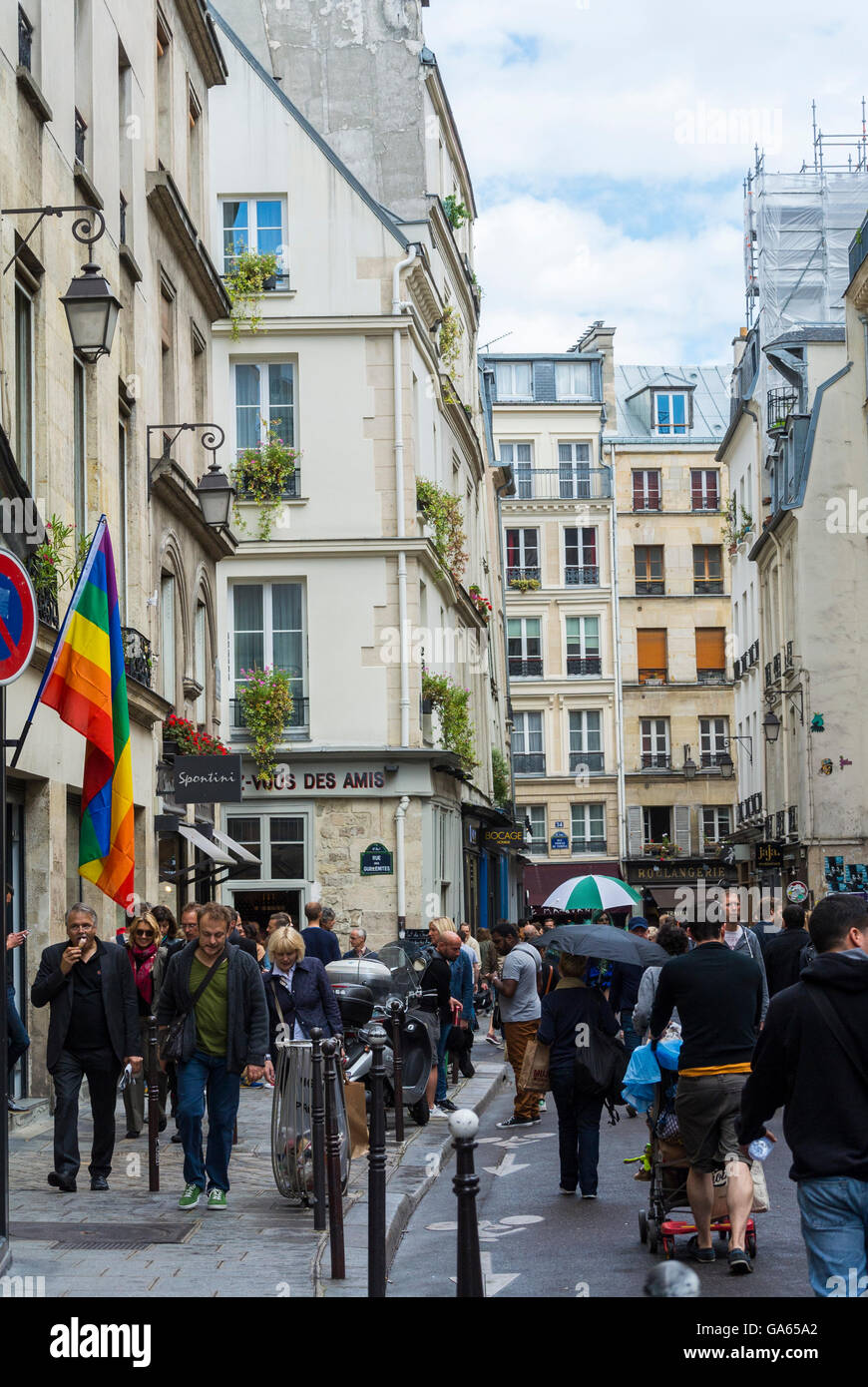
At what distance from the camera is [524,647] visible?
209 ft

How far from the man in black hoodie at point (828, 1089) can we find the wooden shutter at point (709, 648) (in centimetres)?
5878

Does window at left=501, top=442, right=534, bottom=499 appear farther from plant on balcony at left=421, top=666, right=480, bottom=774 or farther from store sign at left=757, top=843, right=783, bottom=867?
plant on balcony at left=421, top=666, right=480, bottom=774

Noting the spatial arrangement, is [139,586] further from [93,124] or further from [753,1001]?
[753,1001]

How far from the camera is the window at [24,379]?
14148 mm

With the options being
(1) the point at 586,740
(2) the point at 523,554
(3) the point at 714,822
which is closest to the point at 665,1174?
(3) the point at 714,822

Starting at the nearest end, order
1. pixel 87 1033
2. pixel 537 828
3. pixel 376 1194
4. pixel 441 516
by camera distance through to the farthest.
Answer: pixel 376 1194 < pixel 87 1033 < pixel 441 516 < pixel 537 828

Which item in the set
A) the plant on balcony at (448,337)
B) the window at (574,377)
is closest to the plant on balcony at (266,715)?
the plant on balcony at (448,337)

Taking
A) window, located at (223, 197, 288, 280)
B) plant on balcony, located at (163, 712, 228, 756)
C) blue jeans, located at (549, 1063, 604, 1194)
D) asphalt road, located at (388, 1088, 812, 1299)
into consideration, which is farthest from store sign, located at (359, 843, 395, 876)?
blue jeans, located at (549, 1063, 604, 1194)

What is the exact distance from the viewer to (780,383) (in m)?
49.4

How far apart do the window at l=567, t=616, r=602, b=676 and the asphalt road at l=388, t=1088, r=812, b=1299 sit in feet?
165

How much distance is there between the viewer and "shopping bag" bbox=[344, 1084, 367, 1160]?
11023 millimetres

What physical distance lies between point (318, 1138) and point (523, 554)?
181ft

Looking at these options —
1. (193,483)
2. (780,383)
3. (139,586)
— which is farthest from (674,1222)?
(780,383)

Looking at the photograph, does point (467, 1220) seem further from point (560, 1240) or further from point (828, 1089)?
point (560, 1240)
